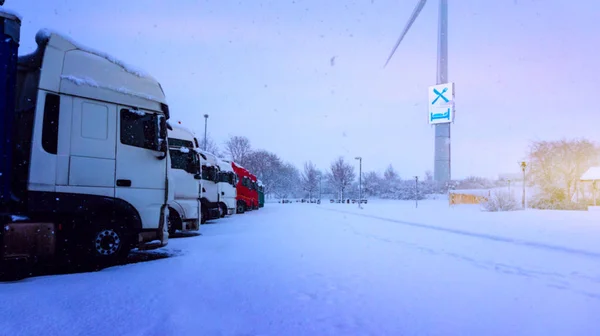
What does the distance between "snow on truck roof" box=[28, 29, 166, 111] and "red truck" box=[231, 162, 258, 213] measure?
734 inches

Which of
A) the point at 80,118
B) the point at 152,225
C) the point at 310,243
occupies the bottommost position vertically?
the point at 310,243

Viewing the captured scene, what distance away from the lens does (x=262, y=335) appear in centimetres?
343

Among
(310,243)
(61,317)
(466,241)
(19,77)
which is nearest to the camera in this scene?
(61,317)

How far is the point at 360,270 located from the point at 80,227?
4.63 meters

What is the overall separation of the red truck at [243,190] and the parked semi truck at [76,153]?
18674 millimetres

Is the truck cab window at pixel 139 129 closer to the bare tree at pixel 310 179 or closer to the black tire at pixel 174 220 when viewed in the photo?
the black tire at pixel 174 220

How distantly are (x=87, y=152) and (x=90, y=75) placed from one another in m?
1.28

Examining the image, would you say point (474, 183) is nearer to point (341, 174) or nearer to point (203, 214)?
point (341, 174)

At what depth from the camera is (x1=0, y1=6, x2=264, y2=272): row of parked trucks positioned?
5.55 meters

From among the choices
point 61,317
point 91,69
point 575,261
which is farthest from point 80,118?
point 575,261

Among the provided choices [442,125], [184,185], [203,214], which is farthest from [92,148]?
[442,125]

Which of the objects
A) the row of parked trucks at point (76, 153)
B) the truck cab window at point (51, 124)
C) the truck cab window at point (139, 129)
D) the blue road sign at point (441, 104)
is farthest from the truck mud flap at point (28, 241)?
the blue road sign at point (441, 104)

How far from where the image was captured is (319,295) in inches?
191

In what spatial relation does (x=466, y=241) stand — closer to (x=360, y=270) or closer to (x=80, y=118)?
(x=360, y=270)
